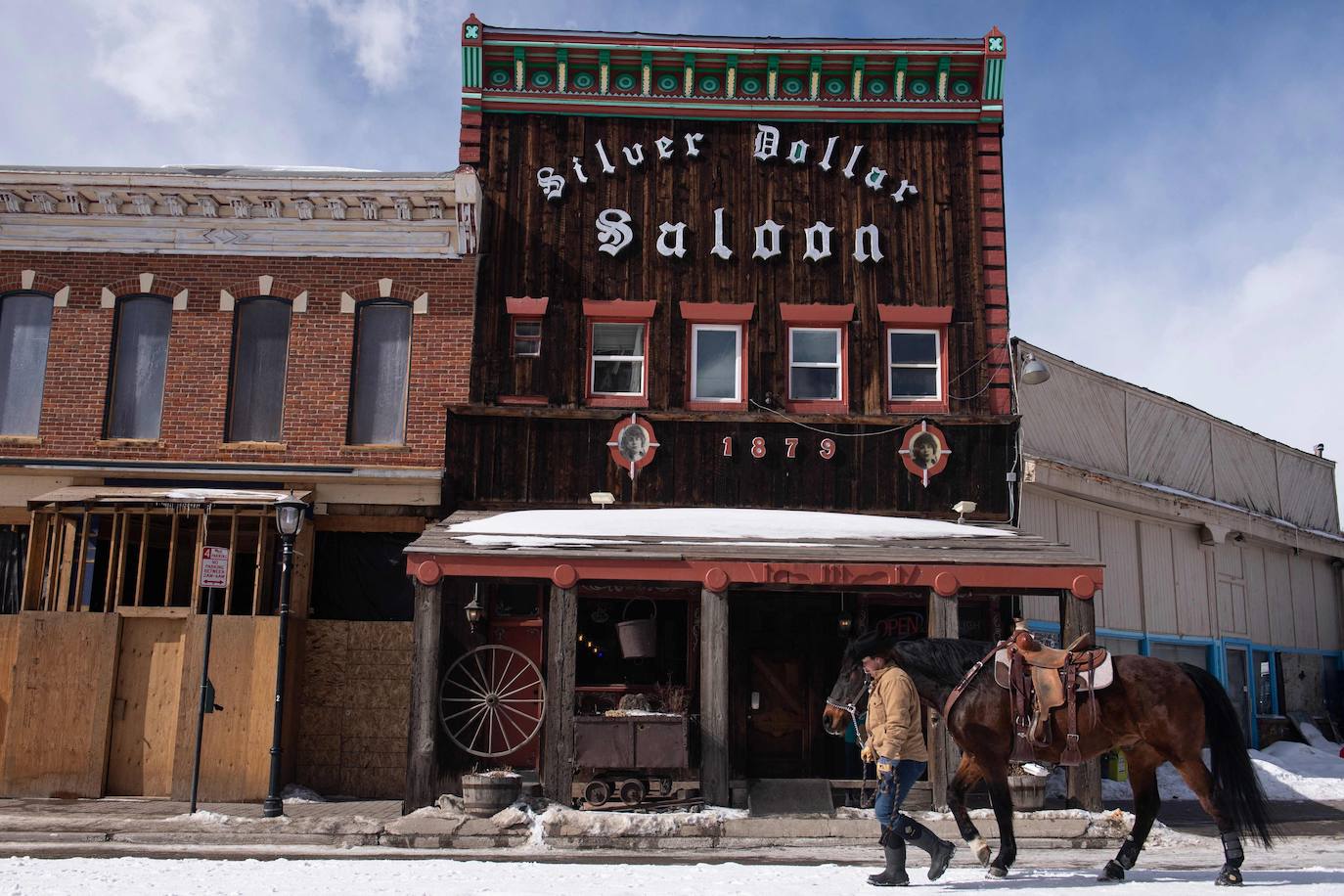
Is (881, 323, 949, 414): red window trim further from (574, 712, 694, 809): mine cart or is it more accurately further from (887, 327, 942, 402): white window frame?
(574, 712, 694, 809): mine cart

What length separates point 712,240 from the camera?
673 inches

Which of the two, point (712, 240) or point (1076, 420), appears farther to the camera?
point (1076, 420)

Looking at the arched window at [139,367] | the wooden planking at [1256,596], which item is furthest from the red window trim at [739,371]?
the wooden planking at [1256,596]

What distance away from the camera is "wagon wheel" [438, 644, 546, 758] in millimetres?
14227

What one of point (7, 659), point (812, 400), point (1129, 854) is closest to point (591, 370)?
point (812, 400)

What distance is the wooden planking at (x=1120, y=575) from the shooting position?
1900 cm

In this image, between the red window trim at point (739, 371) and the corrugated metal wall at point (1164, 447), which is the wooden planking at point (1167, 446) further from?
the red window trim at point (739, 371)

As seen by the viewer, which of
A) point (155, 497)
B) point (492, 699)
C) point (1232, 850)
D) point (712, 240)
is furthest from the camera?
point (712, 240)

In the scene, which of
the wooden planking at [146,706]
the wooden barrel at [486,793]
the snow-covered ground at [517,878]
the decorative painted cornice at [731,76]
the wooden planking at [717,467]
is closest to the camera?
the snow-covered ground at [517,878]

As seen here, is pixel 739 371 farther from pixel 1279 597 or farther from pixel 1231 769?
pixel 1279 597

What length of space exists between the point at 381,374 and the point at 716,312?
4860 mm

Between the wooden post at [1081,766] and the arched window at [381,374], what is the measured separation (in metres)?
9.05

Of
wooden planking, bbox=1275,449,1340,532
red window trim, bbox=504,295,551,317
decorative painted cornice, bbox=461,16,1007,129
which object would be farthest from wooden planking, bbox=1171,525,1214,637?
red window trim, bbox=504,295,551,317

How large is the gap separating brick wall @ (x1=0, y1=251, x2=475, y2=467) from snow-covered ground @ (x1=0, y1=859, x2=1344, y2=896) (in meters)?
7.31
